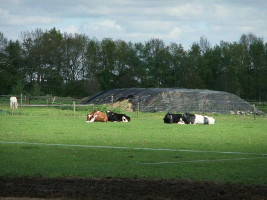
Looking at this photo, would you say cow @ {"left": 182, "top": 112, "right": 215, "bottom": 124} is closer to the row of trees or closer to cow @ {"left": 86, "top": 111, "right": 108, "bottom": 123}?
cow @ {"left": 86, "top": 111, "right": 108, "bottom": 123}

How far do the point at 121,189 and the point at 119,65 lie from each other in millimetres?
69590

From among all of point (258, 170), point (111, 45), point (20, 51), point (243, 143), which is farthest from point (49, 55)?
point (258, 170)

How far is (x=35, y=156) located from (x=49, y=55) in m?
63.0

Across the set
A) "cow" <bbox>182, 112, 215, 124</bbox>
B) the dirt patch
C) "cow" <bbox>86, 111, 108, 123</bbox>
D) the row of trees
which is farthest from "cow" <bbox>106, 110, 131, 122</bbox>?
the row of trees

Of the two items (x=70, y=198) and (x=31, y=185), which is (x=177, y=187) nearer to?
(x=70, y=198)

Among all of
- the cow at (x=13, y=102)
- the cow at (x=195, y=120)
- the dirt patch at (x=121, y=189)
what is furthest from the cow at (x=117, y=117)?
the dirt patch at (x=121, y=189)

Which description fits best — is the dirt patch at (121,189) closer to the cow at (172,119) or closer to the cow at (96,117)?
the cow at (172,119)

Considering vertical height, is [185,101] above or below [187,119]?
above

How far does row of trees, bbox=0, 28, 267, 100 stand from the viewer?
73562mm

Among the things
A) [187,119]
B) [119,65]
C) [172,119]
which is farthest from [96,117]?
[119,65]

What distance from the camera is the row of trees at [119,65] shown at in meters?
73.6

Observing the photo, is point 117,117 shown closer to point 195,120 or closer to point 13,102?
point 195,120

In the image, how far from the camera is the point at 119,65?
78500 mm

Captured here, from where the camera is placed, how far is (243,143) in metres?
17.1
